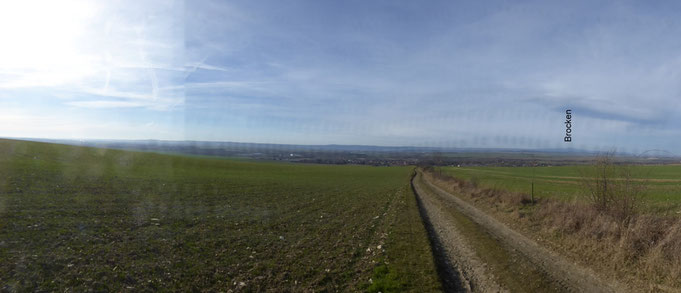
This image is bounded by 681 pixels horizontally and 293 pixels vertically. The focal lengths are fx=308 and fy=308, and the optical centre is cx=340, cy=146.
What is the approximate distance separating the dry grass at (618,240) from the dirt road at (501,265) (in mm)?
797

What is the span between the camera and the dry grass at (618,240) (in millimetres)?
9039

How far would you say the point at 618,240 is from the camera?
452 inches

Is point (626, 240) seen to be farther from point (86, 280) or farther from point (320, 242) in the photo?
point (86, 280)

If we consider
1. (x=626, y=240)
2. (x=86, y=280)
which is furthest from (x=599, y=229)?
(x=86, y=280)

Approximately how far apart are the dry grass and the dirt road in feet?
2.62

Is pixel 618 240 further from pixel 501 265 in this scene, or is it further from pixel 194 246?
pixel 194 246

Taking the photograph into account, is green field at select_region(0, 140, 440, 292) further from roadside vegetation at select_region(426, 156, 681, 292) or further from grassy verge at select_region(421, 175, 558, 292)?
roadside vegetation at select_region(426, 156, 681, 292)

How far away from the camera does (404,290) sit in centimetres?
854

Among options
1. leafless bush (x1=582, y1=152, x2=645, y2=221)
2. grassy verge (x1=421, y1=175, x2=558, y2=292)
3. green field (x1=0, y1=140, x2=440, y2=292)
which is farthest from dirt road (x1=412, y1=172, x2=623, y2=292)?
leafless bush (x1=582, y1=152, x2=645, y2=221)

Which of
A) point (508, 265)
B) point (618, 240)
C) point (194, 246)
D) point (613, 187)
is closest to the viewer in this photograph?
point (508, 265)

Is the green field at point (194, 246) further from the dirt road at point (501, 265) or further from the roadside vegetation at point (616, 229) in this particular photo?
the roadside vegetation at point (616, 229)

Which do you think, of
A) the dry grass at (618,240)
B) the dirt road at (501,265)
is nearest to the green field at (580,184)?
the dry grass at (618,240)

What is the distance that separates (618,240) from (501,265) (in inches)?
186

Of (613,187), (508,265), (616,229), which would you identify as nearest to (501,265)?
(508,265)
